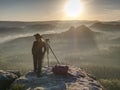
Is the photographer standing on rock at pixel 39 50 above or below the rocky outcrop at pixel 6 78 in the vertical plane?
above

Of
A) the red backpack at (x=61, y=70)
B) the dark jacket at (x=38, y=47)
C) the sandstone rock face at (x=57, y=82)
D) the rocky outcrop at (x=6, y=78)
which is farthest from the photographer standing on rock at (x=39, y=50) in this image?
the rocky outcrop at (x=6, y=78)

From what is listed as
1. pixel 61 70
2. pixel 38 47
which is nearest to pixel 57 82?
pixel 61 70

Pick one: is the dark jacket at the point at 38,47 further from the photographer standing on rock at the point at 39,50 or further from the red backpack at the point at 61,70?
the red backpack at the point at 61,70

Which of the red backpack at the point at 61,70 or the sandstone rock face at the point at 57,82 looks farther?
the red backpack at the point at 61,70

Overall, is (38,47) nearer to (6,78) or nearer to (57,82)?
(57,82)

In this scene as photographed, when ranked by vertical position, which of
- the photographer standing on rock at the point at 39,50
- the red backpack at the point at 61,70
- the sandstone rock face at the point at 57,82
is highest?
the photographer standing on rock at the point at 39,50

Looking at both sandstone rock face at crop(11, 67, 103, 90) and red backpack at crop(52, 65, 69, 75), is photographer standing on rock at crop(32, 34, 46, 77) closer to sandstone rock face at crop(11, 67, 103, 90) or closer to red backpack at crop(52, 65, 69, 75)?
sandstone rock face at crop(11, 67, 103, 90)

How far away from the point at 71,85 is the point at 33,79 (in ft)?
13.0

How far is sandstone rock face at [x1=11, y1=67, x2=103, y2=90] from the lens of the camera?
29.9 m

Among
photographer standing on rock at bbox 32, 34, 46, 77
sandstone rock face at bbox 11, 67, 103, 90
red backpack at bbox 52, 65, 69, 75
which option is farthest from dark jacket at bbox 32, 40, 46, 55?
sandstone rock face at bbox 11, 67, 103, 90

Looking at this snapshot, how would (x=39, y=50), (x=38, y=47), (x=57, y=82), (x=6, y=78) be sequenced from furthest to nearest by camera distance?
(x=6, y=78) → (x=39, y=50) → (x=38, y=47) → (x=57, y=82)

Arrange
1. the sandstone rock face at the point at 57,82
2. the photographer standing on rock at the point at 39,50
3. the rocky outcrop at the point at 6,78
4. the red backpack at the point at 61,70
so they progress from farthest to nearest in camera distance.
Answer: the rocky outcrop at the point at 6,78
the red backpack at the point at 61,70
the photographer standing on rock at the point at 39,50
the sandstone rock face at the point at 57,82

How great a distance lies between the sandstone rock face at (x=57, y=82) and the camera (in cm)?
2989

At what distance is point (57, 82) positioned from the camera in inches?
1217
